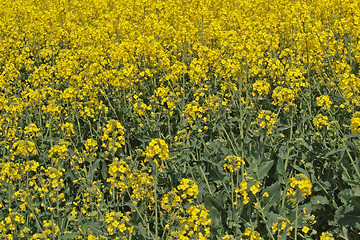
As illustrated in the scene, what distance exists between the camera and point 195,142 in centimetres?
386

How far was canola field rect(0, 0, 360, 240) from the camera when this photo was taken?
3.21 metres

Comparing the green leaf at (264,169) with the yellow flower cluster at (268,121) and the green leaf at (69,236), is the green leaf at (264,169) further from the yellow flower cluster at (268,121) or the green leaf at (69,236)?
the green leaf at (69,236)

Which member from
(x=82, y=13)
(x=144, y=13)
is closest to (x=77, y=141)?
(x=144, y=13)

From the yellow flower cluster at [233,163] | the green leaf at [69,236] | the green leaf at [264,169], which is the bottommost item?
the green leaf at [69,236]

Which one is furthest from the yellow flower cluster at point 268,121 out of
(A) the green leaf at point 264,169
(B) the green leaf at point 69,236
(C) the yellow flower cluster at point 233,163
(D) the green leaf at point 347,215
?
(B) the green leaf at point 69,236

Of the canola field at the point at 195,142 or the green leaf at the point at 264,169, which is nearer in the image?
the canola field at the point at 195,142

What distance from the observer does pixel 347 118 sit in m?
4.05

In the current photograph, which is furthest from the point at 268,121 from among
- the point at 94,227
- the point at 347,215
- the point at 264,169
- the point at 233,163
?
the point at 94,227

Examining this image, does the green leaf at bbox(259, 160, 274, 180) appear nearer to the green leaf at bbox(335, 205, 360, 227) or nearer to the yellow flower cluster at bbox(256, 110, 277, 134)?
the yellow flower cluster at bbox(256, 110, 277, 134)

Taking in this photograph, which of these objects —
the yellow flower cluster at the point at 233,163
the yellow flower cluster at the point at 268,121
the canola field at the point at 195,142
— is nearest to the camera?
the yellow flower cluster at the point at 233,163

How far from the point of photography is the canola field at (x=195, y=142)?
3205 millimetres

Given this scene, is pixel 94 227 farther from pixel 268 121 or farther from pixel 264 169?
pixel 268 121

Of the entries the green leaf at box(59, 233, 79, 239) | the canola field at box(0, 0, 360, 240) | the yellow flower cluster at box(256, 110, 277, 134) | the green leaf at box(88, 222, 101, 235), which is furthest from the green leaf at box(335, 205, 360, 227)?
the green leaf at box(59, 233, 79, 239)

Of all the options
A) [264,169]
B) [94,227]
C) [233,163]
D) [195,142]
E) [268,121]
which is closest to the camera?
[233,163]
